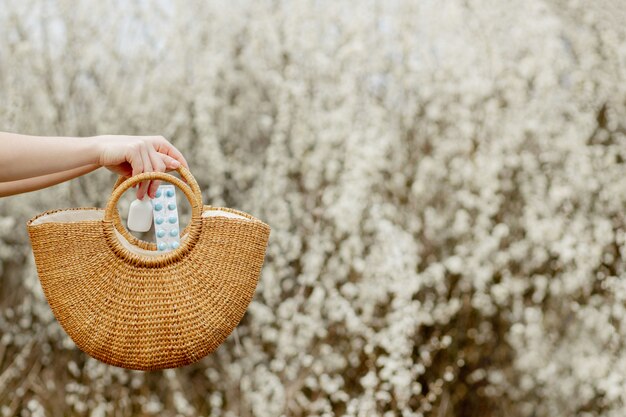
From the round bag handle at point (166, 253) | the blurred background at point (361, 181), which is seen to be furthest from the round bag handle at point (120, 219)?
the blurred background at point (361, 181)

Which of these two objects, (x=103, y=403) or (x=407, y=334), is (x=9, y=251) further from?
(x=407, y=334)

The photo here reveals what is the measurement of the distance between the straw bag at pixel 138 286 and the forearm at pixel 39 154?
0.20 feet

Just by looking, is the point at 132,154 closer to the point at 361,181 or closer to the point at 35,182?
the point at 35,182

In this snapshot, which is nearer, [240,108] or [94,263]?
[94,263]

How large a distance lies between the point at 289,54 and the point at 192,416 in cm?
134

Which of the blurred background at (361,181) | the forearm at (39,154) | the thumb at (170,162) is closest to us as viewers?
the forearm at (39,154)

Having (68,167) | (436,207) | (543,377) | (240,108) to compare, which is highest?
(68,167)

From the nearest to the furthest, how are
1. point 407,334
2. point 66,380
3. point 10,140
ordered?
point 10,140 < point 407,334 < point 66,380

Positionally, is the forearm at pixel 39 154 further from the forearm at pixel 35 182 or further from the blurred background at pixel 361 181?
the blurred background at pixel 361 181

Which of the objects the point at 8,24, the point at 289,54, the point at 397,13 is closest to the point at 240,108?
the point at 289,54

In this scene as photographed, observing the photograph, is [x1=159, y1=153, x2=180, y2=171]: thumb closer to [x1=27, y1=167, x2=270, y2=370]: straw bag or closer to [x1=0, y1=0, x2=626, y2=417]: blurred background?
[x1=27, y1=167, x2=270, y2=370]: straw bag

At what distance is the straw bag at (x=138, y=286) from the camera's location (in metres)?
0.88

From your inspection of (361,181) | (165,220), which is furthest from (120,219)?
(361,181)

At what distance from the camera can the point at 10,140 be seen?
821 millimetres
